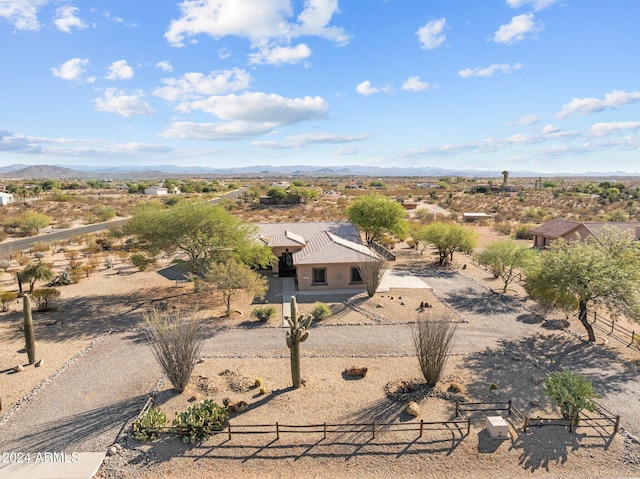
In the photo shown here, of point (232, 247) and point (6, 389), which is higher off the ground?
point (232, 247)

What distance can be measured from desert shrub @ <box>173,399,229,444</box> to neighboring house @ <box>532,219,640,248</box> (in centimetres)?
3396

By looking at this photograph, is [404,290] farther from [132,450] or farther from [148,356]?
[132,450]

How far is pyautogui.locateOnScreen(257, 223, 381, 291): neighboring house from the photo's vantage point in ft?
94.2

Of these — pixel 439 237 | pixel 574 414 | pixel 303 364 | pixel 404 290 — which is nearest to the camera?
pixel 574 414

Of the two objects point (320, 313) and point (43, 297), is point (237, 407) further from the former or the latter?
point (43, 297)

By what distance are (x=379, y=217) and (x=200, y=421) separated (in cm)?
3033

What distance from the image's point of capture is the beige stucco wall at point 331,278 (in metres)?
28.8

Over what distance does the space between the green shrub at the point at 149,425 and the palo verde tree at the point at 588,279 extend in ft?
65.2

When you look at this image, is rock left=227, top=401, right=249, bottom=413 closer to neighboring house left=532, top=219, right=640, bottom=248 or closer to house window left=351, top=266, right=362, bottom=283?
house window left=351, top=266, right=362, bottom=283

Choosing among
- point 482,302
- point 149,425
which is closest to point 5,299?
point 149,425

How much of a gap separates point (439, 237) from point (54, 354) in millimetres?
31154

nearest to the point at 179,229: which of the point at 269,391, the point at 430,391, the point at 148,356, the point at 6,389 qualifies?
the point at 148,356

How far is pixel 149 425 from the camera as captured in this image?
13.0 m

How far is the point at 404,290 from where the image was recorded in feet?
94.3
